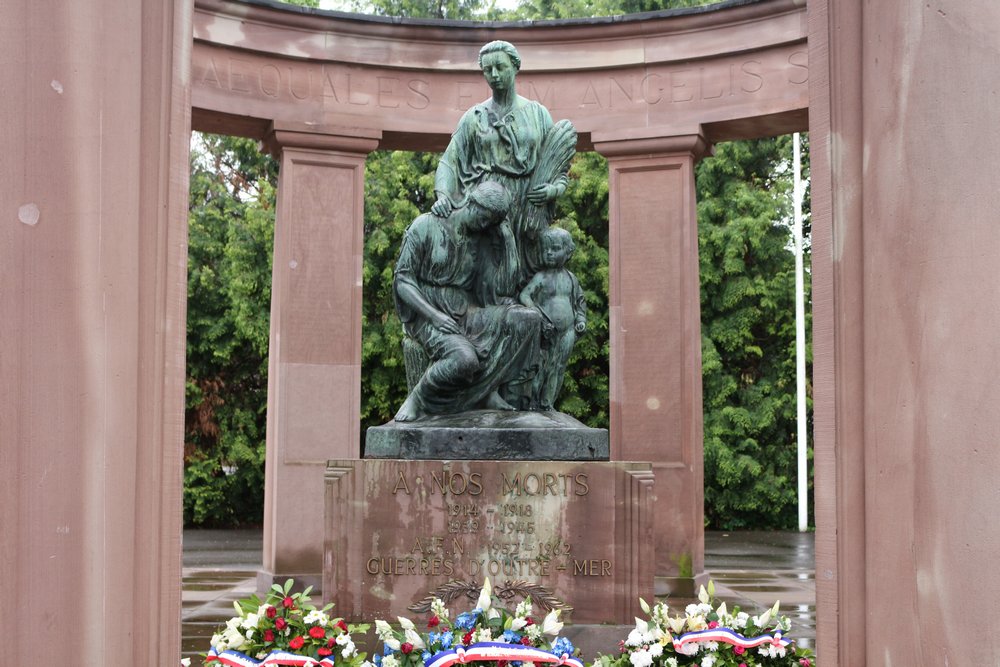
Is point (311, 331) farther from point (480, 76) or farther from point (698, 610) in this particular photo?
point (698, 610)

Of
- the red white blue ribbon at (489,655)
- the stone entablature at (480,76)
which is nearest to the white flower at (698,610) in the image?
the red white blue ribbon at (489,655)

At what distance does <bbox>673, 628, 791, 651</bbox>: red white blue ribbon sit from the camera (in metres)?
5.64

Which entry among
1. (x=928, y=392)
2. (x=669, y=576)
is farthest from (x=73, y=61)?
(x=669, y=576)

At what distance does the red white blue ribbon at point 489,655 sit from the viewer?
5.39 m

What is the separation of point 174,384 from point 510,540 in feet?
14.2

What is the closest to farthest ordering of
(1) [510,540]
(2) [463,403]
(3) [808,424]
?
(1) [510,540] → (2) [463,403] → (3) [808,424]

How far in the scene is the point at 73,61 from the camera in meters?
2.79

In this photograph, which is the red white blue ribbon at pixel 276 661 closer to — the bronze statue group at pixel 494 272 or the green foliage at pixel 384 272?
the bronze statue group at pixel 494 272

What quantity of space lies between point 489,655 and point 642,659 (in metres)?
0.83

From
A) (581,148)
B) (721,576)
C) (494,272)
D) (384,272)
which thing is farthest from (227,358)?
(494,272)

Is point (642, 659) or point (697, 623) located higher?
point (697, 623)

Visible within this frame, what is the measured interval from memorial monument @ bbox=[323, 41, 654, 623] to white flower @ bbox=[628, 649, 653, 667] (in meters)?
1.41

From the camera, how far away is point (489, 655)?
5.39 m

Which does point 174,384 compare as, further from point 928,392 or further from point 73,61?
point 928,392
